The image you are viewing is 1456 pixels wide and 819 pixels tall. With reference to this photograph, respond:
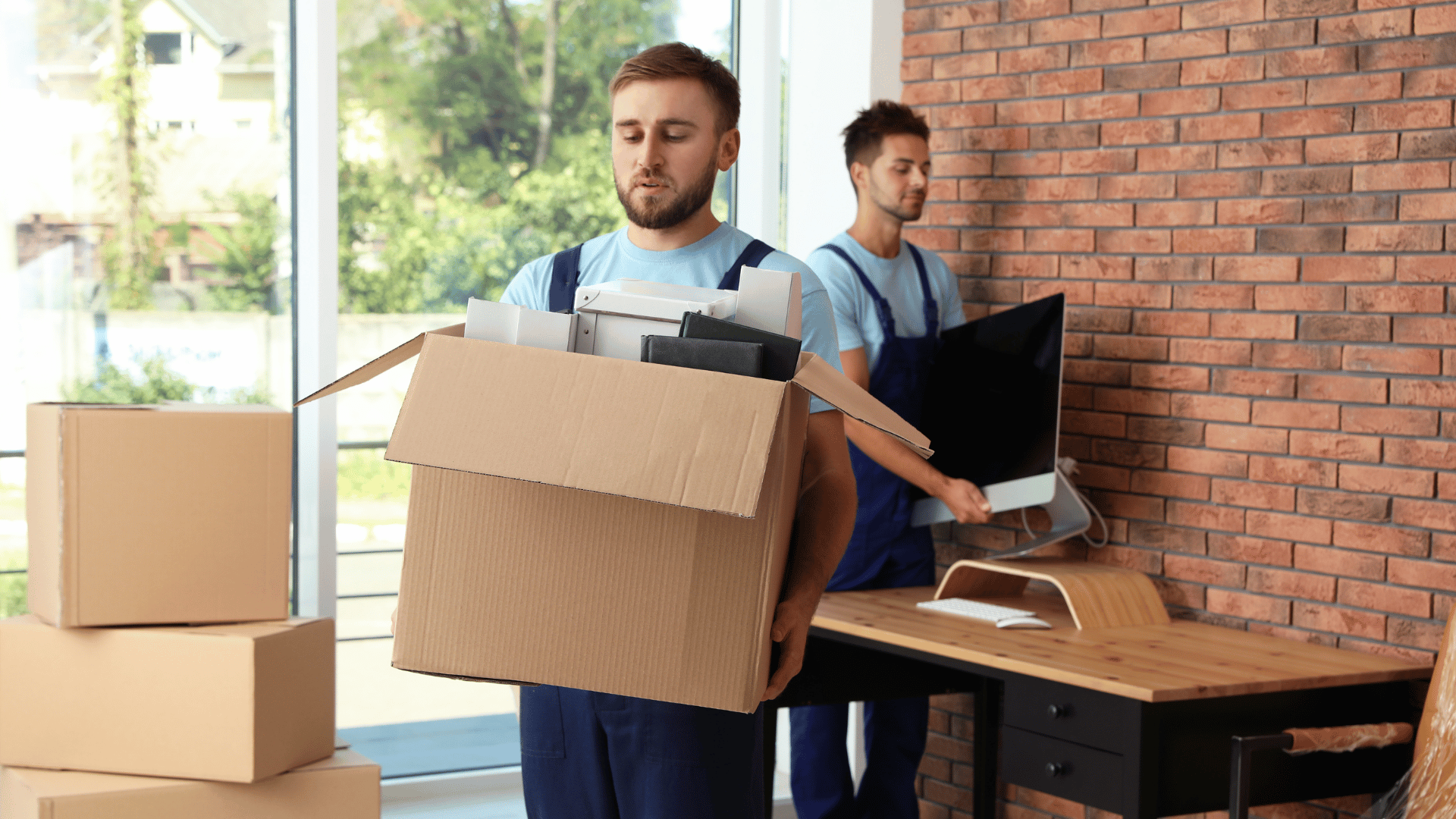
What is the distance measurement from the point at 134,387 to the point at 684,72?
6.98ft

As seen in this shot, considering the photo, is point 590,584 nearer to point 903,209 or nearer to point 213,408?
point 213,408

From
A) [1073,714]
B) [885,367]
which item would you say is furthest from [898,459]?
[1073,714]

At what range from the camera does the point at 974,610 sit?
2.91 metres

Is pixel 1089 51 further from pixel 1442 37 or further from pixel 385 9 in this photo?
pixel 385 9

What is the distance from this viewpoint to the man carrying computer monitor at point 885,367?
10.6ft

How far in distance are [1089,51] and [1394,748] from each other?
1.66 metres

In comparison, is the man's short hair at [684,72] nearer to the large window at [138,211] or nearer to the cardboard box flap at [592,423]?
the cardboard box flap at [592,423]

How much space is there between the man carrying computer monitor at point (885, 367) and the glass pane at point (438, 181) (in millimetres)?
878

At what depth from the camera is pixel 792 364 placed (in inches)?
51.1

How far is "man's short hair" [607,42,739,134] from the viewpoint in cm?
173

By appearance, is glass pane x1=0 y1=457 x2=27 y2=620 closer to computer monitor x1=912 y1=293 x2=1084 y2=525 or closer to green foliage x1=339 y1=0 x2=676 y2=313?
green foliage x1=339 y1=0 x2=676 y2=313

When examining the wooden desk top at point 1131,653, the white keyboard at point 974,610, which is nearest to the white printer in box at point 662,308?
the wooden desk top at point 1131,653

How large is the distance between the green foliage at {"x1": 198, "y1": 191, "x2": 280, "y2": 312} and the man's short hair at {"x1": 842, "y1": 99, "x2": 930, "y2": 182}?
57.9 inches

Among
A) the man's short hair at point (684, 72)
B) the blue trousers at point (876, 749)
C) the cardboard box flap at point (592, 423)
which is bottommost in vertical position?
the blue trousers at point (876, 749)
